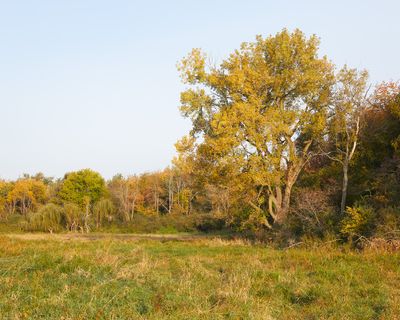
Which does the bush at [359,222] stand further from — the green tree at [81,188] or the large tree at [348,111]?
the green tree at [81,188]

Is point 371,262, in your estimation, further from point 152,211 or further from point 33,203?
point 33,203

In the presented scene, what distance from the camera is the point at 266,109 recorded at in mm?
24328

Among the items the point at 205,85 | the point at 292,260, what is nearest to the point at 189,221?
the point at 205,85

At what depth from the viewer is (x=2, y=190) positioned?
82000 mm

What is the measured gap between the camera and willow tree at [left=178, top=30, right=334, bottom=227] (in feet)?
73.5

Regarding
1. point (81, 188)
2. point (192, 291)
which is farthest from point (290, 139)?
point (81, 188)

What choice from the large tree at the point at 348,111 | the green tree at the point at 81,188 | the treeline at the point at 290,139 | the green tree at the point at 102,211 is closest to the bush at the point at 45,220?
the green tree at the point at 102,211

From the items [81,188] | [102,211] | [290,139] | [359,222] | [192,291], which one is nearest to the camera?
[192,291]

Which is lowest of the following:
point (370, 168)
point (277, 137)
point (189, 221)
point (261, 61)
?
point (189, 221)

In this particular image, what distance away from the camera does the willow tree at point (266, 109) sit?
22.4 metres

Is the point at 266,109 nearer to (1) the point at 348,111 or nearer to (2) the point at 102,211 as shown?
(1) the point at 348,111

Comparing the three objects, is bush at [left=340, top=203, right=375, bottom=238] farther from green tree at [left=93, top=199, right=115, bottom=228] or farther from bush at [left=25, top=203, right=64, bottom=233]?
green tree at [left=93, top=199, right=115, bottom=228]

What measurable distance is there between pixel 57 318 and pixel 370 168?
802 inches

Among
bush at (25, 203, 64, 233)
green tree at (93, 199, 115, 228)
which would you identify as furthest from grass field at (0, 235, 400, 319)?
green tree at (93, 199, 115, 228)
